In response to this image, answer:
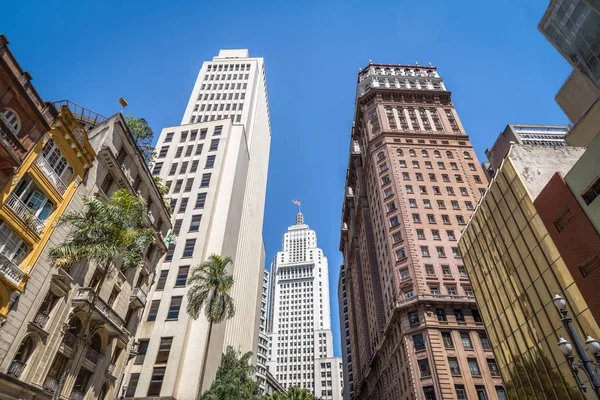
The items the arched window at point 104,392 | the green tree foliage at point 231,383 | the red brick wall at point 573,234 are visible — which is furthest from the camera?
the green tree foliage at point 231,383

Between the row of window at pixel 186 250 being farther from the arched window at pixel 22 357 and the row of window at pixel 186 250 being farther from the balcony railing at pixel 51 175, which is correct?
the arched window at pixel 22 357

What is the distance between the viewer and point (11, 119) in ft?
66.3

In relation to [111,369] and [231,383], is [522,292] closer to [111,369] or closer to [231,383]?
[231,383]

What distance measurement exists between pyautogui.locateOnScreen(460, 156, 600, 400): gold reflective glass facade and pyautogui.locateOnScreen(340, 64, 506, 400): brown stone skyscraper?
19207mm

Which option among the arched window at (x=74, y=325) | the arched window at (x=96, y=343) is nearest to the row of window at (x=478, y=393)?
the arched window at (x=96, y=343)

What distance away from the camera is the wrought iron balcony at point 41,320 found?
21.8 meters

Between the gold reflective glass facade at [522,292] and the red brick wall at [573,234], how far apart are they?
2.06 ft

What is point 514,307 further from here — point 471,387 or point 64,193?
point 64,193

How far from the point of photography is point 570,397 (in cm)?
2378

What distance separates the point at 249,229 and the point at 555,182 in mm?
62042

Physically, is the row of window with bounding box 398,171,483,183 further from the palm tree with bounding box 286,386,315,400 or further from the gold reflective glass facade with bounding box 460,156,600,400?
the palm tree with bounding box 286,386,315,400

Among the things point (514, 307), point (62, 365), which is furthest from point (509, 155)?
point (62, 365)

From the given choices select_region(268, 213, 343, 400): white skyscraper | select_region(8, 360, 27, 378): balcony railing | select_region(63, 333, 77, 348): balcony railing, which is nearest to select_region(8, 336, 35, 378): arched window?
select_region(8, 360, 27, 378): balcony railing

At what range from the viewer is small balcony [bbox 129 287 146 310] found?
107 feet
